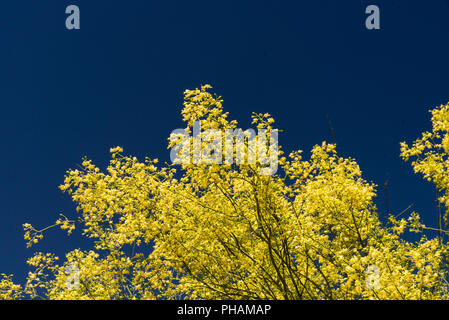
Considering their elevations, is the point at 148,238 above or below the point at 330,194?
below

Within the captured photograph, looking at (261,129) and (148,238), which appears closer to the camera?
(261,129)

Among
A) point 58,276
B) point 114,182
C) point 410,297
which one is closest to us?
point 410,297

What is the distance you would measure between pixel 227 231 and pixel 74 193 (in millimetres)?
2628

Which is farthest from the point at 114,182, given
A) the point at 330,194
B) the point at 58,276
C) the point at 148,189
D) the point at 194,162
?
the point at 330,194

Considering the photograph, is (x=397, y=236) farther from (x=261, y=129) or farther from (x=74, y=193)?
(x=74, y=193)

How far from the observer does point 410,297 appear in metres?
5.00
